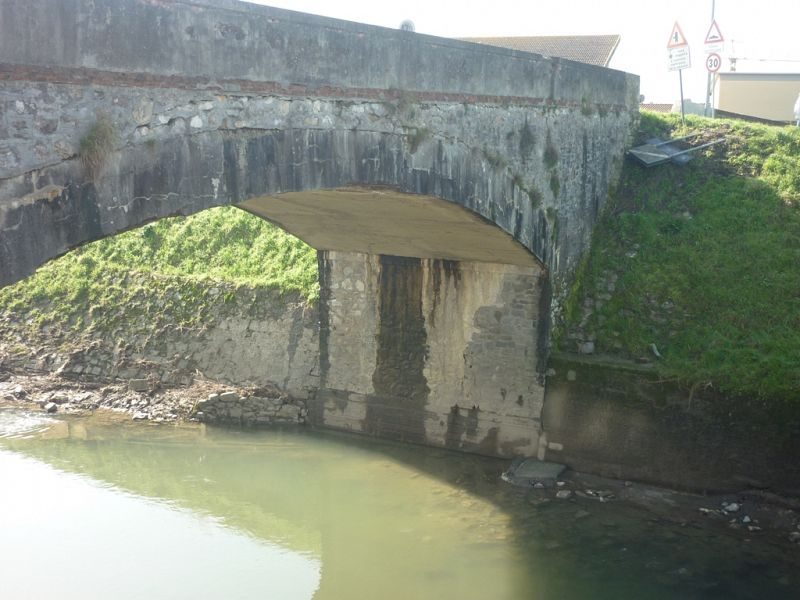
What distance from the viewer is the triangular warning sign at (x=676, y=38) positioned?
1775 cm

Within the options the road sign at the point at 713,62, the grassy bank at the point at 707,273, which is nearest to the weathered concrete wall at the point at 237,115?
the grassy bank at the point at 707,273

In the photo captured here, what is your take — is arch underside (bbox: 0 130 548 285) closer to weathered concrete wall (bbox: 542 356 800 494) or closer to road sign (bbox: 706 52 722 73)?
weathered concrete wall (bbox: 542 356 800 494)

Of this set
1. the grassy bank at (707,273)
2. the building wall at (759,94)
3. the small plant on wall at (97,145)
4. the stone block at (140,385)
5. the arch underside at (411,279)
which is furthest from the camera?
the building wall at (759,94)

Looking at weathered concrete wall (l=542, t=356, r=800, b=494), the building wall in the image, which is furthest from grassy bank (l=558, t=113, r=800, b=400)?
the building wall

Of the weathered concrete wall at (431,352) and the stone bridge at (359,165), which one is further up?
the stone bridge at (359,165)

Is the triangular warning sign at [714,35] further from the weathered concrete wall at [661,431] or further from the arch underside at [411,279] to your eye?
the weathered concrete wall at [661,431]

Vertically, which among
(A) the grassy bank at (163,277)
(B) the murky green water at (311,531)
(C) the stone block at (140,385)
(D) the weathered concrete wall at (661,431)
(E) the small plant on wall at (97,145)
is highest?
(E) the small plant on wall at (97,145)

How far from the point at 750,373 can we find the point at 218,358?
8559 mm

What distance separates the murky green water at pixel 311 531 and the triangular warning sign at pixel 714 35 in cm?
1034

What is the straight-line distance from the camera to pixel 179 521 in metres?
12.0

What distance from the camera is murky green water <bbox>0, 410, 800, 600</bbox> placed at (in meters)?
10.3

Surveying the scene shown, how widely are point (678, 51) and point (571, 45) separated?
280 inches

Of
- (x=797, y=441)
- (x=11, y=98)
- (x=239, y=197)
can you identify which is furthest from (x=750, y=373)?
(x=11, y=98)

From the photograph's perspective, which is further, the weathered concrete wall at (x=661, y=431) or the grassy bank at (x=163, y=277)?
the grassy bank at (x=163, y=277)
